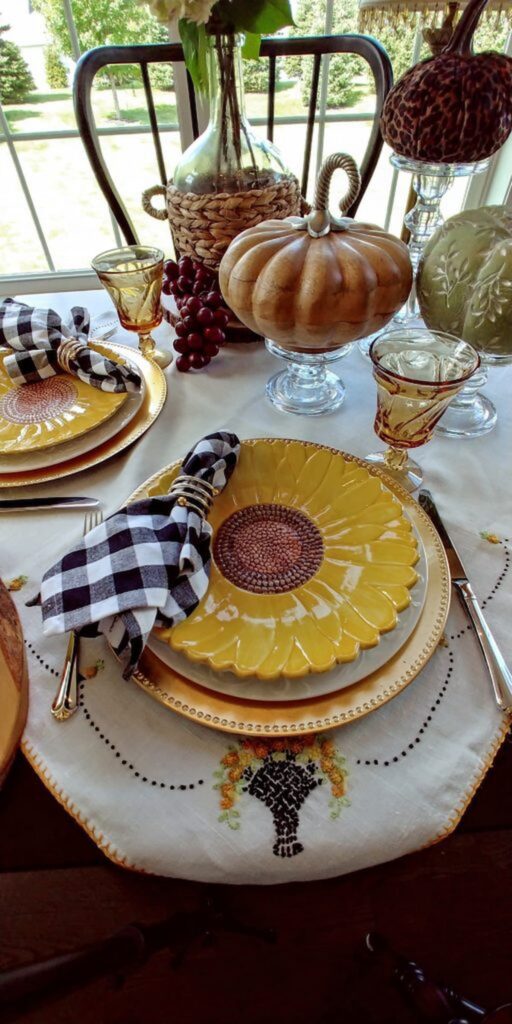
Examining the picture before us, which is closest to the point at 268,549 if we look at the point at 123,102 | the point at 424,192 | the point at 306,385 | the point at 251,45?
the point at 306,385

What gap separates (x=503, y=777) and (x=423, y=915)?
1.40 feet

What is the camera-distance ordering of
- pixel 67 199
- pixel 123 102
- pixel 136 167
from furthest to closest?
1. pixel 136 167
2. pixel 67 199
3. pixel 123 102

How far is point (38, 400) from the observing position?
603 millimetres

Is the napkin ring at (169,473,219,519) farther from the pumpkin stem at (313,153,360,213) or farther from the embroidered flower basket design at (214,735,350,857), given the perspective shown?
the pumpkin stem at (313,153,360,213)

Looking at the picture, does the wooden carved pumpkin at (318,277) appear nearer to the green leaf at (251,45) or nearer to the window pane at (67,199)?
the green leaf at (251,45)

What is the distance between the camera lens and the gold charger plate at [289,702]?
0.34 m

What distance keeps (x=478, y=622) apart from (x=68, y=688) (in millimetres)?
305

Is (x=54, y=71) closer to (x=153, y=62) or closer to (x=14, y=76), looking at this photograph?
(x=14, y=76)

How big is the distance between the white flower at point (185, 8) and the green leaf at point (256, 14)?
7 cm

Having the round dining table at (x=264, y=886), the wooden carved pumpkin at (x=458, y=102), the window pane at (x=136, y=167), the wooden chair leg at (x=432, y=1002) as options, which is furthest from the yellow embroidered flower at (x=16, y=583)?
the window pane at (x=136, y=167)

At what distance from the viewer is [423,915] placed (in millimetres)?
671

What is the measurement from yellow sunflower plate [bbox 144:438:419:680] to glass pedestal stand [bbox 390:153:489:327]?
0.26m

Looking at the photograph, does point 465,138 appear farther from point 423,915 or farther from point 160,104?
point 160,104

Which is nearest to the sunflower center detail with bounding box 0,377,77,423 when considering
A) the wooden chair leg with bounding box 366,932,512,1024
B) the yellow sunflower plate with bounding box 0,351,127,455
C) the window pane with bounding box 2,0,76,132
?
the yellow sunflower plate with bounding box 0,351,127,455
